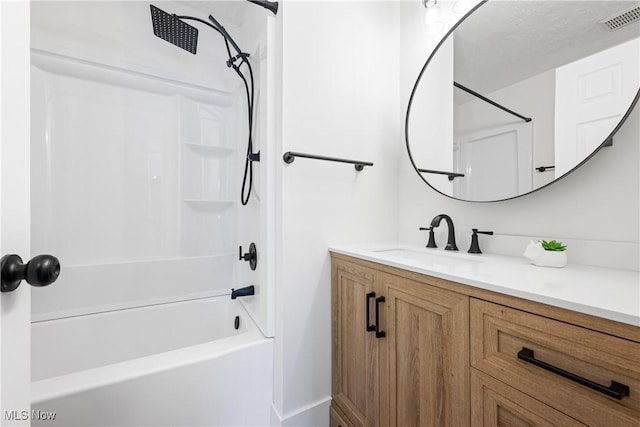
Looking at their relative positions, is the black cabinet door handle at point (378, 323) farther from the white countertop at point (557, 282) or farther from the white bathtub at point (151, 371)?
the white bathtub at point (151, 371)

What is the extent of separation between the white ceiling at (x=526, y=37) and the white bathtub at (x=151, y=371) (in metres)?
1.57

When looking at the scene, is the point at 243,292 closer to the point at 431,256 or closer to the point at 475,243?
the point at 431,256

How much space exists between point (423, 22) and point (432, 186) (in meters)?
0.90

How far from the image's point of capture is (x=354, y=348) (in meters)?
1.17

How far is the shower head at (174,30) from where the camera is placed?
1601mm

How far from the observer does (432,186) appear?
1.38m

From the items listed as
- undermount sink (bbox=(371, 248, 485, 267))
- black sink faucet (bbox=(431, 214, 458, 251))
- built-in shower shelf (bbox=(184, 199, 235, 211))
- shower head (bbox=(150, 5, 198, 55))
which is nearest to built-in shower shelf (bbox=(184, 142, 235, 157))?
built-in shower shelf (bbox=(184, 199, 235, 211))

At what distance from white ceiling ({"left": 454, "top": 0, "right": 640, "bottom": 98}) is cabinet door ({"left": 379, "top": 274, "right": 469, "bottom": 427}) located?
940 mm

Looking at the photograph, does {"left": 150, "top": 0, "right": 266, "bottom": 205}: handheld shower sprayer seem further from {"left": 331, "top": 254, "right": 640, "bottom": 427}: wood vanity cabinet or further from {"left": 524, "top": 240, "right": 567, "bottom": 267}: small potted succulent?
{"left": 524, "top": 240, "right": 567, "bottom": 267}: small potted succulent

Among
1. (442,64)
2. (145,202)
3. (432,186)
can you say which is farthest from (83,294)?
(442,64)

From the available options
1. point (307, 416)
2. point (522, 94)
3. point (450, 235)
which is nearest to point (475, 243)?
point (450, 235)

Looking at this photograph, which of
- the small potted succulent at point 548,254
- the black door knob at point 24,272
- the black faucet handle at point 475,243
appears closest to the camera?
the black door knob at point 24,272

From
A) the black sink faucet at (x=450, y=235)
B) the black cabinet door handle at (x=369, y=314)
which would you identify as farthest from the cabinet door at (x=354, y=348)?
the black sink faucet at (x=450, y=235)

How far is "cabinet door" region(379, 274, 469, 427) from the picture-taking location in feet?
2.41
